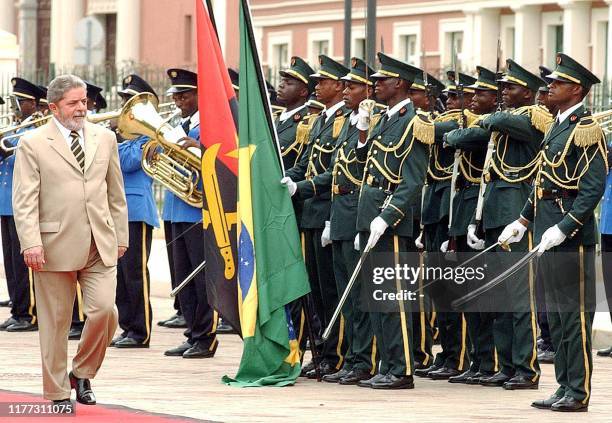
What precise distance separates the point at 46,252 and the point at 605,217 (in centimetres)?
529

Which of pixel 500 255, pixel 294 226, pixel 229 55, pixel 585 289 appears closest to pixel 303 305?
pixel 294 226

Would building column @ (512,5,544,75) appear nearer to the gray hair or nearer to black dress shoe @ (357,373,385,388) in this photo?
black dress shoe @ (357,373,385,388)

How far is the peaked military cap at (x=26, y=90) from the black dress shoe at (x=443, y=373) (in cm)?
479

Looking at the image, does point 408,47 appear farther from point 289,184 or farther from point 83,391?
point 83,391

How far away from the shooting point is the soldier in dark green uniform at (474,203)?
40.8ft

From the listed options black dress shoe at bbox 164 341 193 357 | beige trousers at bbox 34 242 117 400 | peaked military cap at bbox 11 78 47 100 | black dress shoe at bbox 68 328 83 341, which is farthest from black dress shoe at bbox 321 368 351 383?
peaked military cap at bbox 11 78 47 100

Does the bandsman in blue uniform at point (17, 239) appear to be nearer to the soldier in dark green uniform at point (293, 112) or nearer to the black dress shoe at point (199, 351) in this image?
the black dress shoe at point (199, 351)

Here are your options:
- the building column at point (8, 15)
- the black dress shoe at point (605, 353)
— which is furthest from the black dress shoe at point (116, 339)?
the building column at point (8, 15)

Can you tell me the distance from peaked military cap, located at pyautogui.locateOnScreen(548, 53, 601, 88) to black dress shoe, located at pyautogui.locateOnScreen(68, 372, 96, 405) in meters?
3.13

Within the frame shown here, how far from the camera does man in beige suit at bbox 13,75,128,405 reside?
34.7ft

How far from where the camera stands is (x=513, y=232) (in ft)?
37.4

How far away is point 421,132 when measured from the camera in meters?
11.8

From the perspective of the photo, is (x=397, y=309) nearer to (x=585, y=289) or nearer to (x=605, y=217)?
(x=585, y=289)

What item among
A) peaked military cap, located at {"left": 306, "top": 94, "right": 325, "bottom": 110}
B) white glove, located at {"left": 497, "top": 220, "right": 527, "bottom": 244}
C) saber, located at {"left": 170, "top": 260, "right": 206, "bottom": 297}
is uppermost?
peaked military cap, located at {"left": 306, "top": 94, "right": 325, "bottom": 110}
